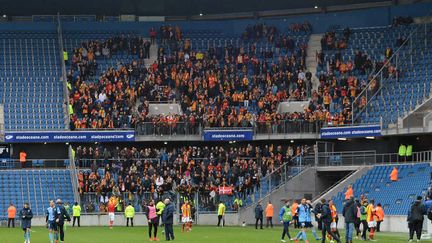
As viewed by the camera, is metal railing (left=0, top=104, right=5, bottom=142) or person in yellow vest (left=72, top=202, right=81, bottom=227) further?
metal railing (left=0, top=104, right=5, bottom=142)

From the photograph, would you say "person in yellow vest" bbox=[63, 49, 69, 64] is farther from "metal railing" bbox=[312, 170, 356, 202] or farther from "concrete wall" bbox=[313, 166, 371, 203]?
"concrete wall" bbox=[313, 166, 371, 203]

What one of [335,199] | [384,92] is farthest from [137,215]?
[384,92]

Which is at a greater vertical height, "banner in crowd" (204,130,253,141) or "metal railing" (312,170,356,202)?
"banner in crowd" (204,130,253,141)

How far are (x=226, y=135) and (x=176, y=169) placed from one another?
443 cm

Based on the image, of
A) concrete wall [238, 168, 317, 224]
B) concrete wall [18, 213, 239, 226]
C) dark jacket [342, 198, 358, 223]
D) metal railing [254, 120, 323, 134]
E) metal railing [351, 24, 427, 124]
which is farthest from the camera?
metal railing [351, 24, 427, 124]

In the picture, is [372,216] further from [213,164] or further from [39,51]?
[39,51]

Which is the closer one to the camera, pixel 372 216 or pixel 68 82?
pixel 372 216

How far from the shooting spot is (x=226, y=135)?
71.4 meters

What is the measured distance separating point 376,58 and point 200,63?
40.6 feet

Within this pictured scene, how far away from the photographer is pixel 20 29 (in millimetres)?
81375

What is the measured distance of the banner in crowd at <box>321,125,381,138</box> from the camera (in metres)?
67.1

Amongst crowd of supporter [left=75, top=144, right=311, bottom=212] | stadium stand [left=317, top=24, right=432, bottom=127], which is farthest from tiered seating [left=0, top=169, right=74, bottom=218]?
stadium stand [left=317, top=24, right=432, bottom=127]

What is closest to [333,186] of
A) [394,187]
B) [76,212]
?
[394,187]

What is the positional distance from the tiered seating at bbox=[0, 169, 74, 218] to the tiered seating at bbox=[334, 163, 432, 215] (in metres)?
17.3
